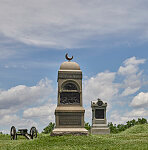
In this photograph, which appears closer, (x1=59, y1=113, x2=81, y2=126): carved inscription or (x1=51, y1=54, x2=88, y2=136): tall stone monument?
(x1=51, y1=54, x2=88, y2=136): tall stone monument

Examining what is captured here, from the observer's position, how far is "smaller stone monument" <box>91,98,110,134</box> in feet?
151

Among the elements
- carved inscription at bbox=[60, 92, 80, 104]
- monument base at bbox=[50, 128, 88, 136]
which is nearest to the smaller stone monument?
carved inscription at bbox=[60, 92, 80, 104]

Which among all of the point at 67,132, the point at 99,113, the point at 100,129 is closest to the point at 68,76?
the point at 67,132

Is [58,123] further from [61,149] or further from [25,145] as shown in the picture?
[61,149]

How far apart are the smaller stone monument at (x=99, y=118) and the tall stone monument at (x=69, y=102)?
15219 mm

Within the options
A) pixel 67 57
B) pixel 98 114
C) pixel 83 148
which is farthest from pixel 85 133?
pixel 98 114

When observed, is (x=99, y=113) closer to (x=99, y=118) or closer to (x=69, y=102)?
(x=99, y=118)

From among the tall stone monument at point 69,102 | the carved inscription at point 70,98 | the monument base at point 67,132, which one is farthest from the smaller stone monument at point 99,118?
the monument base at point 67,132

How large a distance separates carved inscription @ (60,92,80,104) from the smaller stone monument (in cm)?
1502

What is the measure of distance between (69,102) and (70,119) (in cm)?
211

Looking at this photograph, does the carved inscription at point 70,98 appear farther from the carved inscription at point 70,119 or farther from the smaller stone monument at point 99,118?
the smaller stone monument at point 99,118

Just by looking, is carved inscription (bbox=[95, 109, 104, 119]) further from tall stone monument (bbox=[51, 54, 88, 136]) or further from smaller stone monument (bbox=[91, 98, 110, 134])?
tall stone monument (bbox=[51, 54, 88, 136])

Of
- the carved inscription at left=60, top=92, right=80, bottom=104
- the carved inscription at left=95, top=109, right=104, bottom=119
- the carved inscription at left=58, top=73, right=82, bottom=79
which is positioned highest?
the carved inscription at left=58, top=73, right=82, bottom=79

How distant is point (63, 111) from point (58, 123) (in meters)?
1.52
